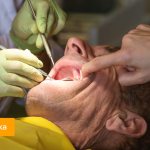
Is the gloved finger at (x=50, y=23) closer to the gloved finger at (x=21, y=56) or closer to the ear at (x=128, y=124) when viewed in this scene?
the gloved finger at (x=21, y=56)

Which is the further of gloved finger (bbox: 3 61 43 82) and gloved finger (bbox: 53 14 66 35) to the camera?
gloved finger (bbox: 53 14 66 35)

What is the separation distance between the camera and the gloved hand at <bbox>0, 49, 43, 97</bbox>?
→ 1.01 m

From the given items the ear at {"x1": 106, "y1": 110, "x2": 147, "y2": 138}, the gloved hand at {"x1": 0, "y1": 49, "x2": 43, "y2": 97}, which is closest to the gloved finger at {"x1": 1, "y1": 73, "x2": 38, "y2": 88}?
the gloved hand at {"x1": 0, "y1": 49, "x2": 43, "y2": 97}

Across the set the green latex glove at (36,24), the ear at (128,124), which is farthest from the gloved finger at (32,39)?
the ear at (128,124)

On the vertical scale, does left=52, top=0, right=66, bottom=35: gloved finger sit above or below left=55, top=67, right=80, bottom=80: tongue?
above

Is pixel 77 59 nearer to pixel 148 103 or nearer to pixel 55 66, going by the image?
pixel 55 66

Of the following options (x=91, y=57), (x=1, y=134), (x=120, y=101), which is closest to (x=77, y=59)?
(x=91, y=57)

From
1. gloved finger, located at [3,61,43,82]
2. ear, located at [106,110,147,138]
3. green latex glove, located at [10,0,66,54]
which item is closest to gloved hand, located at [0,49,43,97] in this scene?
gloved finger, located at [3,61,43,82]

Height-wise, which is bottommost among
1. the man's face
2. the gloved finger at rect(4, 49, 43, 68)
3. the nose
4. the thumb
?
the man's face

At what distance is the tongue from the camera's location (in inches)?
43.4

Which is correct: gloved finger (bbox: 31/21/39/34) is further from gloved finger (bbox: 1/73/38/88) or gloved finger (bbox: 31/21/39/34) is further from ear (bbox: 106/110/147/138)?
ear (bbox: 106/110/147/138)

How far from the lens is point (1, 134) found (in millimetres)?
1053

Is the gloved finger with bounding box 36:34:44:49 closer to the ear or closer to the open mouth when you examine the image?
the open mouth

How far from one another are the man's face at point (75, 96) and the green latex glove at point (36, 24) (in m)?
0.07
